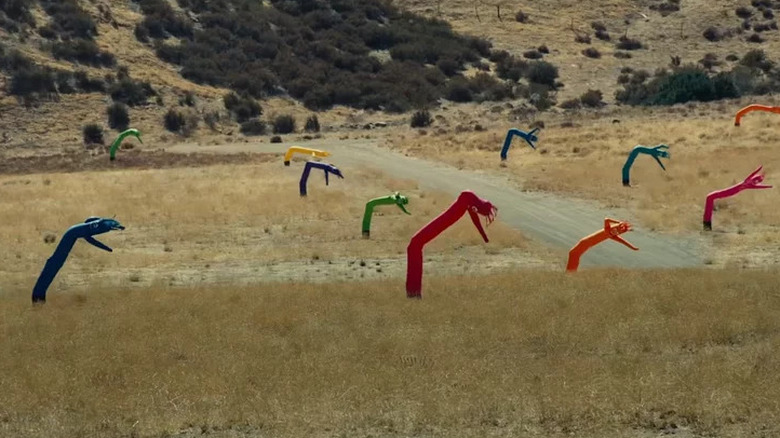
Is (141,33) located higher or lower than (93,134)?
higher

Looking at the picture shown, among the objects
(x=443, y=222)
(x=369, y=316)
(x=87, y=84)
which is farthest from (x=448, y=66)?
(x=369, y=316)

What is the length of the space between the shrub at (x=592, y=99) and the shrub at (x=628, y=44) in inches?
688

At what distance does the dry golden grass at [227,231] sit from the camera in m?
24.9

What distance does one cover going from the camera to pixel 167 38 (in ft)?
271

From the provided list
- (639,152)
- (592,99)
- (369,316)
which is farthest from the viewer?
(592,99)

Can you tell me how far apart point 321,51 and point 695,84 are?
102ft

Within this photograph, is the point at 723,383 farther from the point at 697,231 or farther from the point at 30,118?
the point at 30,118

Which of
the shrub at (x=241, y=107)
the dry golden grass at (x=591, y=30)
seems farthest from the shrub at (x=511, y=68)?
the shrub at (x=241, y=107)

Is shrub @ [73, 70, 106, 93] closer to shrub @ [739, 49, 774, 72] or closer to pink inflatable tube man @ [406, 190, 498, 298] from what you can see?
shrub @ [739, 49, 774, 72]

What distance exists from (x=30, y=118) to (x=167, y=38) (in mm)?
22357

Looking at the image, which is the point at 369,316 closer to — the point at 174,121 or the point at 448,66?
the point at 174,121

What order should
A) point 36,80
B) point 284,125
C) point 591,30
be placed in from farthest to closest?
point 591,30
point 284,125
point 36,80

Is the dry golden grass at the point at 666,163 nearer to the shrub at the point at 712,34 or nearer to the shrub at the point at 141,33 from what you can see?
the shrub at the point at 141,33

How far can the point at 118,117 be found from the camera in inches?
2547
